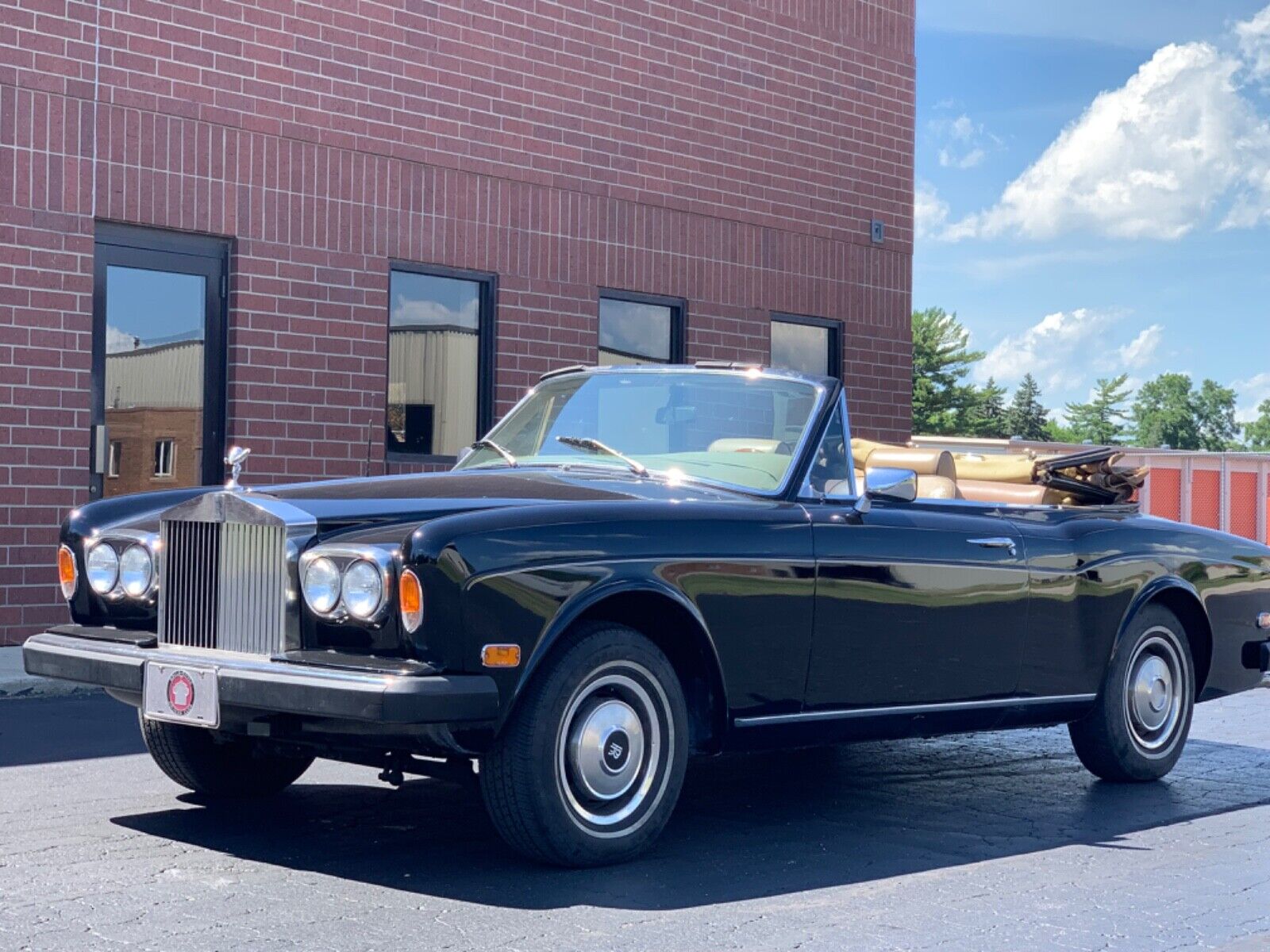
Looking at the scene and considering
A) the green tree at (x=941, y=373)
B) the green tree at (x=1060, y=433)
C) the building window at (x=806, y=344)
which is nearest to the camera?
the building window at (x=806, y=344)

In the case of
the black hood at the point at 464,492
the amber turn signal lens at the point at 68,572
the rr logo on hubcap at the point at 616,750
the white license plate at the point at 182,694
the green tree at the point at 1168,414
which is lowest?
the rr logo on hubcap at the point at 616,750

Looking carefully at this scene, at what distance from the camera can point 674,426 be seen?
6.36m

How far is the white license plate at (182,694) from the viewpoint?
5.02m

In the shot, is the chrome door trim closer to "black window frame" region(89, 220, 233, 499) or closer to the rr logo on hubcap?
the rr logo on hubcap

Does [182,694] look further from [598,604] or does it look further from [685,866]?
[685,866]

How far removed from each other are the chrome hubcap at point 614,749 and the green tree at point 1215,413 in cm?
17987

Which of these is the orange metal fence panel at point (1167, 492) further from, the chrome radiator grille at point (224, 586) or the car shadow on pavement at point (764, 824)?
the chrome radiator grille at point (224, 586)

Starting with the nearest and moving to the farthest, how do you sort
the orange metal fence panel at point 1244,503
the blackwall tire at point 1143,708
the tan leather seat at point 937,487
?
the blackwall tire at point 1143,708 < the tan leather seat at point 937,487 < the orange metal fence panel at point 1244,503


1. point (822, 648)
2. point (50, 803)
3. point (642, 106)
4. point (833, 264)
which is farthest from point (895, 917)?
point (833, 264)

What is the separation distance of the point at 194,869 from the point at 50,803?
131cm

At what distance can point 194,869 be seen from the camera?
505 cm

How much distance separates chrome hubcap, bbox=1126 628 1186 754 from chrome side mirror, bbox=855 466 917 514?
5.29 feet

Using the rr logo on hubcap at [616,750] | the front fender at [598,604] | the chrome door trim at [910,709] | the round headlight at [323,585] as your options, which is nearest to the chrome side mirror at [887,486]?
the chrome door trim at [910,709]

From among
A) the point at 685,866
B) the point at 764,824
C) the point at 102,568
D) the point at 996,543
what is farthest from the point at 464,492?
the point at 996,543
